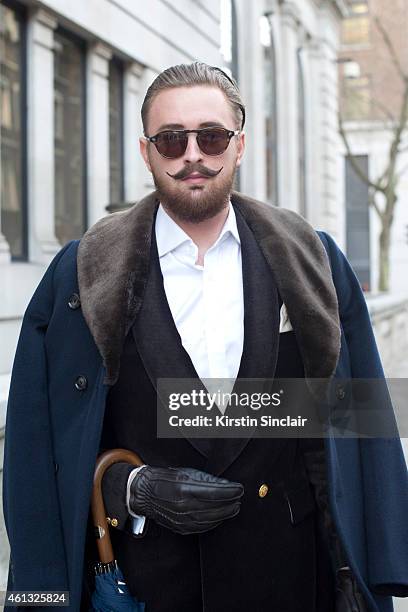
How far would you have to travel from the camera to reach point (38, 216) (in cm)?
991

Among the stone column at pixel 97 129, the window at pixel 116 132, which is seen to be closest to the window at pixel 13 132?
the stone column at pixel 97 129

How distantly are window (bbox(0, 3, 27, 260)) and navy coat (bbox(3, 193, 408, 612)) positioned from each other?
7.18 meters

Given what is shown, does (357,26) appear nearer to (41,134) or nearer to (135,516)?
(41,134)

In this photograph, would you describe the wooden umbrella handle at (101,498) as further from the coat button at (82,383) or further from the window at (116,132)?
the window at (116,132)

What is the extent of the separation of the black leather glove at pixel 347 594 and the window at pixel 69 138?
8519mm

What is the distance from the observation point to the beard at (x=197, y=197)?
2.43 metres

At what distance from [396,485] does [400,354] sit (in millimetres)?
13591

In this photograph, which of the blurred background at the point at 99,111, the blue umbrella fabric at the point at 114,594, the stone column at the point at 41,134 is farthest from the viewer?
the stone column at the point at 41,134

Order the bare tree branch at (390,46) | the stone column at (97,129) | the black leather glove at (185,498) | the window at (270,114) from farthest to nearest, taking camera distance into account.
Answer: the bare tree branch at (390,46), the window at (270,114), the stone column at (97,129), the black leather glove at (185,498)

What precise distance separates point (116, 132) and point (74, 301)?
32.9 feet

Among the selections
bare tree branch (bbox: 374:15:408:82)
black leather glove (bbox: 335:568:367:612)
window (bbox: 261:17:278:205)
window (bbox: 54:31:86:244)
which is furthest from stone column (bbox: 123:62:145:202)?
bare tree branch (bbox: 374:15:408:82)

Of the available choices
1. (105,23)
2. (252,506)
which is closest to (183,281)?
(252,506)

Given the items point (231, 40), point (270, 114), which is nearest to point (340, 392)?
point (231, 40)

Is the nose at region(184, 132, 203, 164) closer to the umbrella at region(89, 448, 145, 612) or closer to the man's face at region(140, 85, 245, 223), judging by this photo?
the man's face at region(140, 85, 245, 223)
